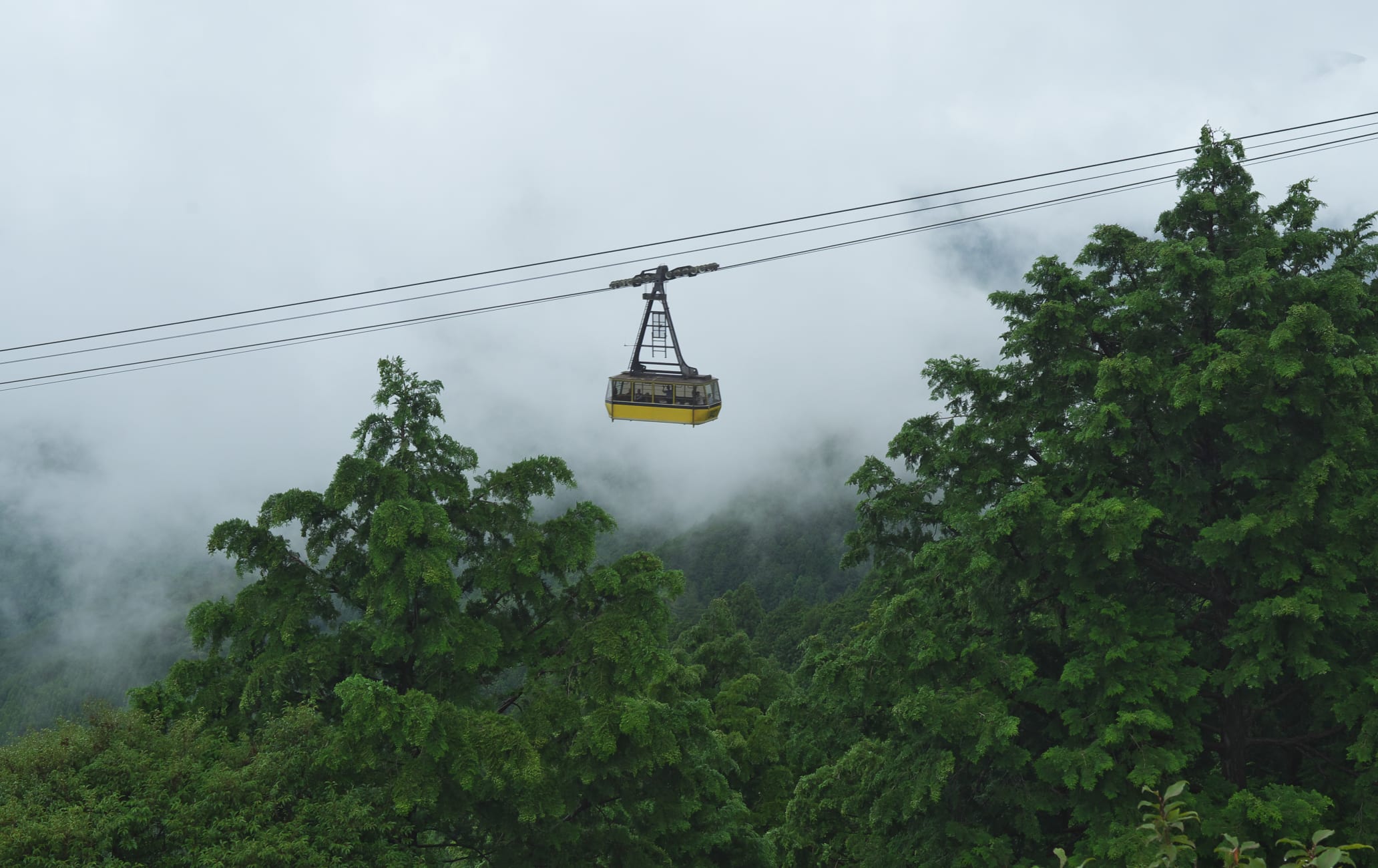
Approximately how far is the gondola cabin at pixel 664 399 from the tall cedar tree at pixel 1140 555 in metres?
3.30

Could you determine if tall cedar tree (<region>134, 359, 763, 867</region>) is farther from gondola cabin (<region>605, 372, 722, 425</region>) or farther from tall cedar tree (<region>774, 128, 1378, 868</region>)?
tall cedar tree (<region>774, 128, 1378, 868</region>)

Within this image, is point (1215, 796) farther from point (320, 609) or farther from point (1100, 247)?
point (320, 609)

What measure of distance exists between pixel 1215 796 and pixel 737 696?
21940 millimetres

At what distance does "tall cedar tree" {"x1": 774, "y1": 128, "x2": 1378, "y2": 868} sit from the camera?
1450 cm

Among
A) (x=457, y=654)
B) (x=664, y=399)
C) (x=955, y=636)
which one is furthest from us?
(x=664, y=399)

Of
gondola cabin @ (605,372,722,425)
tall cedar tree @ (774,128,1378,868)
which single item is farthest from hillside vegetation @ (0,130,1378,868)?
gondola cabin @ (605,372,722,425)

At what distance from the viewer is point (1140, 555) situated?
672 inches

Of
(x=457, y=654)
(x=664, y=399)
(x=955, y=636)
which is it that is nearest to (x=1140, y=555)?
(x=955, y=636)

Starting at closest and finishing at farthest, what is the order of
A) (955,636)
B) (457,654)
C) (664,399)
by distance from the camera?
(457,654), (955,636), (664,399)

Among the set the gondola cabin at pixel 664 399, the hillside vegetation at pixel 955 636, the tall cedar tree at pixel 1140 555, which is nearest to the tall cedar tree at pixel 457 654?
the hillside vegetation at pixel 955 636

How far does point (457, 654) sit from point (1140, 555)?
1137 cm

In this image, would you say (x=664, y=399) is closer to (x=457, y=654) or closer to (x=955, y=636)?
(x=457, y=654)

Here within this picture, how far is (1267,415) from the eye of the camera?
1525 cm

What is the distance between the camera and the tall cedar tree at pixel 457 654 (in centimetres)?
1553
